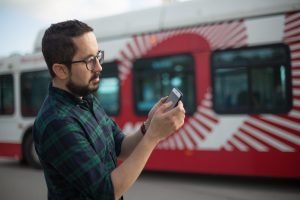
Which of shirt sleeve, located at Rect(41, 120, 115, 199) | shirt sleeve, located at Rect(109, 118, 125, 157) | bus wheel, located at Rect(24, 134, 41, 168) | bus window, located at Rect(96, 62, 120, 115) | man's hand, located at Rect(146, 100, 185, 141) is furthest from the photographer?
bus wheel, located at Rect(24, 134, 41, 168)

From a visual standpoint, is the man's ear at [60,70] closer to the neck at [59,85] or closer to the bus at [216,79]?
the neck at [59,85]

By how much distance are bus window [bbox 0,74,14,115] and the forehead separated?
8.71 meters

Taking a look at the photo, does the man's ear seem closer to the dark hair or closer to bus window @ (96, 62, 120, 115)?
the dark hair

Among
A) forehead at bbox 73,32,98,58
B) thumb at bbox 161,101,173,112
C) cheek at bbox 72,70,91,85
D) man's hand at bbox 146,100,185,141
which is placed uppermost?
forehead at bbox 73,32,98,58

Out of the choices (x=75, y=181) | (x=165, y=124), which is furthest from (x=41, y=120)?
(x=165, y=124)

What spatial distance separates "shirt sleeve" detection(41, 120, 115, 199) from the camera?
154cm

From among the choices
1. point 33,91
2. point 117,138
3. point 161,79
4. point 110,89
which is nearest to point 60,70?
point 117,138

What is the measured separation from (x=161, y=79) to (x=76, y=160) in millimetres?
5941

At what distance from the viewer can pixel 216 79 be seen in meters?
6.90

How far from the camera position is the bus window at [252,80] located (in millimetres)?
6316

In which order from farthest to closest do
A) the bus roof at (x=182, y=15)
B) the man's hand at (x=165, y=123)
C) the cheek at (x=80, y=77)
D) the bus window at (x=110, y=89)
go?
1. the bus window at (x=110, y=89)
2. the bus roof at (x=182, y=15)
3. the cheek at (x=80, y=77)
4. the man's hand at (x=165, y=123)

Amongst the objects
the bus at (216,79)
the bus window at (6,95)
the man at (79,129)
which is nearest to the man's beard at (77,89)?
the man at (79,129)

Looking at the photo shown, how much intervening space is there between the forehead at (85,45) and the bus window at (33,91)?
7658 millimetres

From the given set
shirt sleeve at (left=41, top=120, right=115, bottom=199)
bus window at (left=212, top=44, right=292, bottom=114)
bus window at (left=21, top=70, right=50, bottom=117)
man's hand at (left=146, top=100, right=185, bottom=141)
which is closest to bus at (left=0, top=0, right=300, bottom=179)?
bus window at (left=212, top=44, right=292, bottom=114)
